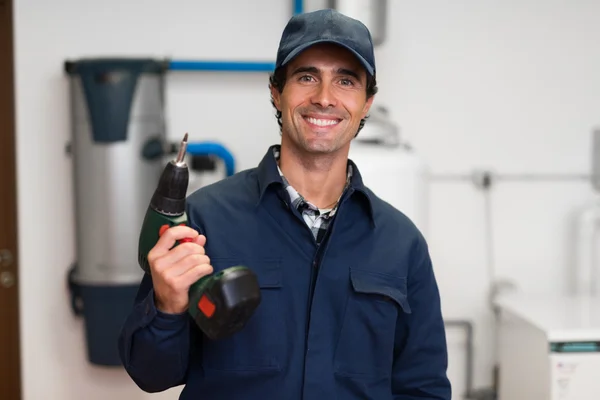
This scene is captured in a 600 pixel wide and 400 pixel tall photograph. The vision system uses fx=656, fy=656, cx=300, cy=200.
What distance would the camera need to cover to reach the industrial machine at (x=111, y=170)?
228 cm

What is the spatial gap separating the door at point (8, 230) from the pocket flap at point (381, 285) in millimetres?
1784

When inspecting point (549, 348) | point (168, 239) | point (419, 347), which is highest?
point (168, 239)

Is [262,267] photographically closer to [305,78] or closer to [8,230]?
[305,78]

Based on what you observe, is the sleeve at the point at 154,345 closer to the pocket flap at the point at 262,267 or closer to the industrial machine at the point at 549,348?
the pocket flap at the point at 262,267

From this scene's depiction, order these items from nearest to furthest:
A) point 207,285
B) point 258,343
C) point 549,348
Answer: point 207,285 < point 258,343 < point 549,348

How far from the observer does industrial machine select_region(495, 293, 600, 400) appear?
1985 millimetres

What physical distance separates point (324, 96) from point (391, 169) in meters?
0.89

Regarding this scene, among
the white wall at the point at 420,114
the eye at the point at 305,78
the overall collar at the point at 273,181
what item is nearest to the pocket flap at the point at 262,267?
the overall collar at the point at 273,181

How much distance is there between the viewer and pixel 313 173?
127 centimetres

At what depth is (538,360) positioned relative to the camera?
6.80ft

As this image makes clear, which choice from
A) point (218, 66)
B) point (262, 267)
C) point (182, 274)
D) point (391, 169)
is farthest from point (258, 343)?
point (218, 66)

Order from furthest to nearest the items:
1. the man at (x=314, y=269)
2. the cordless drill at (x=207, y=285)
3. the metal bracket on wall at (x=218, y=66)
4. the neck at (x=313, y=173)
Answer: the metal bracket on wall at (x=218, y=66) → the neck at (x=313, y=173) → the man at (x=314, y=269) → the cordless drill at (x=207, y=285)

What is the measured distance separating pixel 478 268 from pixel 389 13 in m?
1.07

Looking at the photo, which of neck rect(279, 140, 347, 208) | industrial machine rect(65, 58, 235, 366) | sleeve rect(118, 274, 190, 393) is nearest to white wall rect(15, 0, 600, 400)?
industrial machine rect(65, 58, 235, 366)
